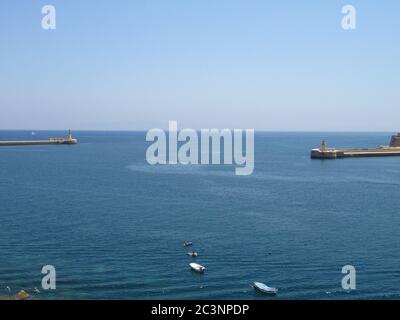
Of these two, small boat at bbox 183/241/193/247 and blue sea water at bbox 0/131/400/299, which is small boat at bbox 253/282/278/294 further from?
small boat at bbox 183/241/193/247

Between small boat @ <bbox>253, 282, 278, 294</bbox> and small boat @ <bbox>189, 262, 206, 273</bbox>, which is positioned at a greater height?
small boat @ <bbox>189, 262, 206, 273</bbox>

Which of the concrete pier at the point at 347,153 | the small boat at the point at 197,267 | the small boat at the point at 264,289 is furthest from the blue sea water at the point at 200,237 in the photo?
the concrete pier at the point at 347,153

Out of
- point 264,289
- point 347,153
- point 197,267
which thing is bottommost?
point 264,289

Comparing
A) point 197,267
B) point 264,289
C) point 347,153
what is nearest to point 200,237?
point 197,267

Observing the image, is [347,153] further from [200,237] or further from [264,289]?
[264,289]

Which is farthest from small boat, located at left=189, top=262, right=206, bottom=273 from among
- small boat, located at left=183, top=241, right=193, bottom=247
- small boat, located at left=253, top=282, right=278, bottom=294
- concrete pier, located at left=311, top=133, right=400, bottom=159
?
concrete pier, located at left=311, top=133, right=400, bottom=159

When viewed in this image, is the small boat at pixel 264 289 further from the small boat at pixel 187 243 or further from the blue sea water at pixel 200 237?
the small boat at pixel 187 243
